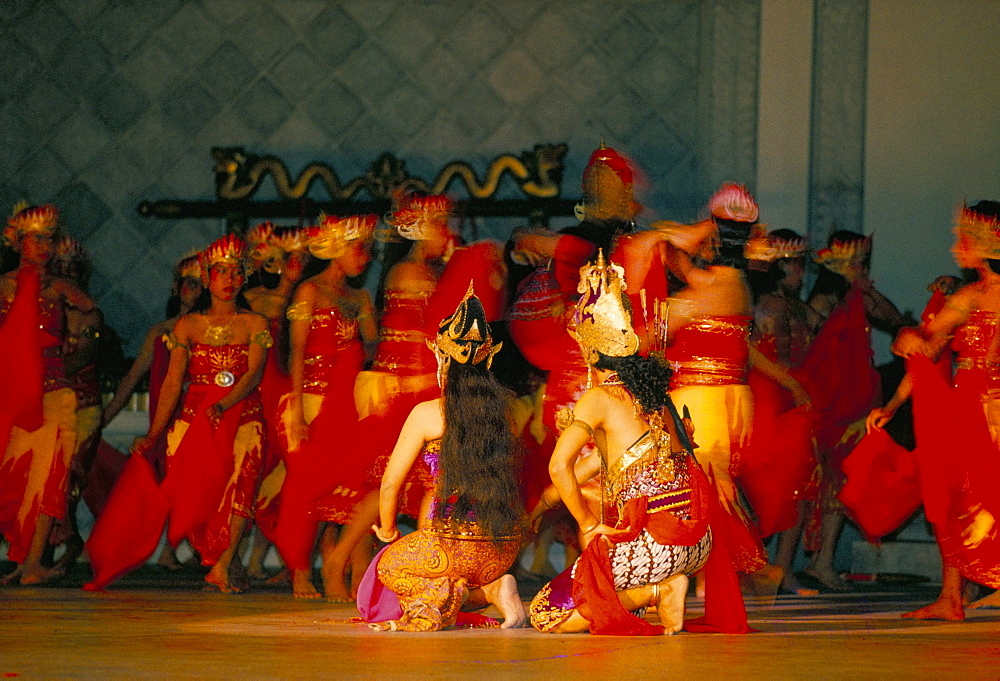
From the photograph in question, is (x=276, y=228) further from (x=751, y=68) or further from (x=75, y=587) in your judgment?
(x=751, y=68)

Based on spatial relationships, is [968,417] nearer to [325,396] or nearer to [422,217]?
[422,217]

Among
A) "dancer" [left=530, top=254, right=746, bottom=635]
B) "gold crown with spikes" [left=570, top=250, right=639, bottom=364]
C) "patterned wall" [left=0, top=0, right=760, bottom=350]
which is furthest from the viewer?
"patterned wall" [left=0, top=0, right=760, bottom=350]

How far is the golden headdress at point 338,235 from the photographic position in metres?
6.07

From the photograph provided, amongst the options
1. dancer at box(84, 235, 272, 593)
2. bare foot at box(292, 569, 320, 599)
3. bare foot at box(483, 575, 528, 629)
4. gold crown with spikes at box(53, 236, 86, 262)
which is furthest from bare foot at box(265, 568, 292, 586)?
bare foot at box(483, 575, 528, 629)

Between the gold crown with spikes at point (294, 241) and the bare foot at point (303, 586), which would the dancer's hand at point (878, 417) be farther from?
the gold crown with spikes at point (294, 241)

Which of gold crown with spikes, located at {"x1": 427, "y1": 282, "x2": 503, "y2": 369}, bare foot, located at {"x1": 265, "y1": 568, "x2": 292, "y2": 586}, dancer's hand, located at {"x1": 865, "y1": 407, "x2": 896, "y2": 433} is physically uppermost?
gold crown with spikes, located at {"x1": 427, "y1": 282, "x2": 503, "y2": 369}

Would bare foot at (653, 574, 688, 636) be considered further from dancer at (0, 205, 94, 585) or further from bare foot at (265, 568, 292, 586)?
dancer at (0, 205, 94, 585)

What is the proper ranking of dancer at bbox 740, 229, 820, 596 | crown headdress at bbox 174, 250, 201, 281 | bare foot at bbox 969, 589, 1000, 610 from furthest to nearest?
crown headdress at bbox 174, 250, 201, 281, dancer at bbox 740, 229, 820, 596, bare foot at bbox 969, 589, 1000, 610

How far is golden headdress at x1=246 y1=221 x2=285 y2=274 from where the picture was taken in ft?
22.7

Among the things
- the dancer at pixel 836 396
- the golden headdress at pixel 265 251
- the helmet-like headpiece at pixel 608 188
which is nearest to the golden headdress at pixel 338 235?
the golden headdress at pixel 265 251

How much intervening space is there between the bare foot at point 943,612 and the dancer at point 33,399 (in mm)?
3455

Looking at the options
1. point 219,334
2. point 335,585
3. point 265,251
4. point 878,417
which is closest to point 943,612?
point 878,417

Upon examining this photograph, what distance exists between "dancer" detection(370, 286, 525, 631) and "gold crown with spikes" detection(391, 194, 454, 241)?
1.11 m

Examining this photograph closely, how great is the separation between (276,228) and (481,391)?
2.60 m
